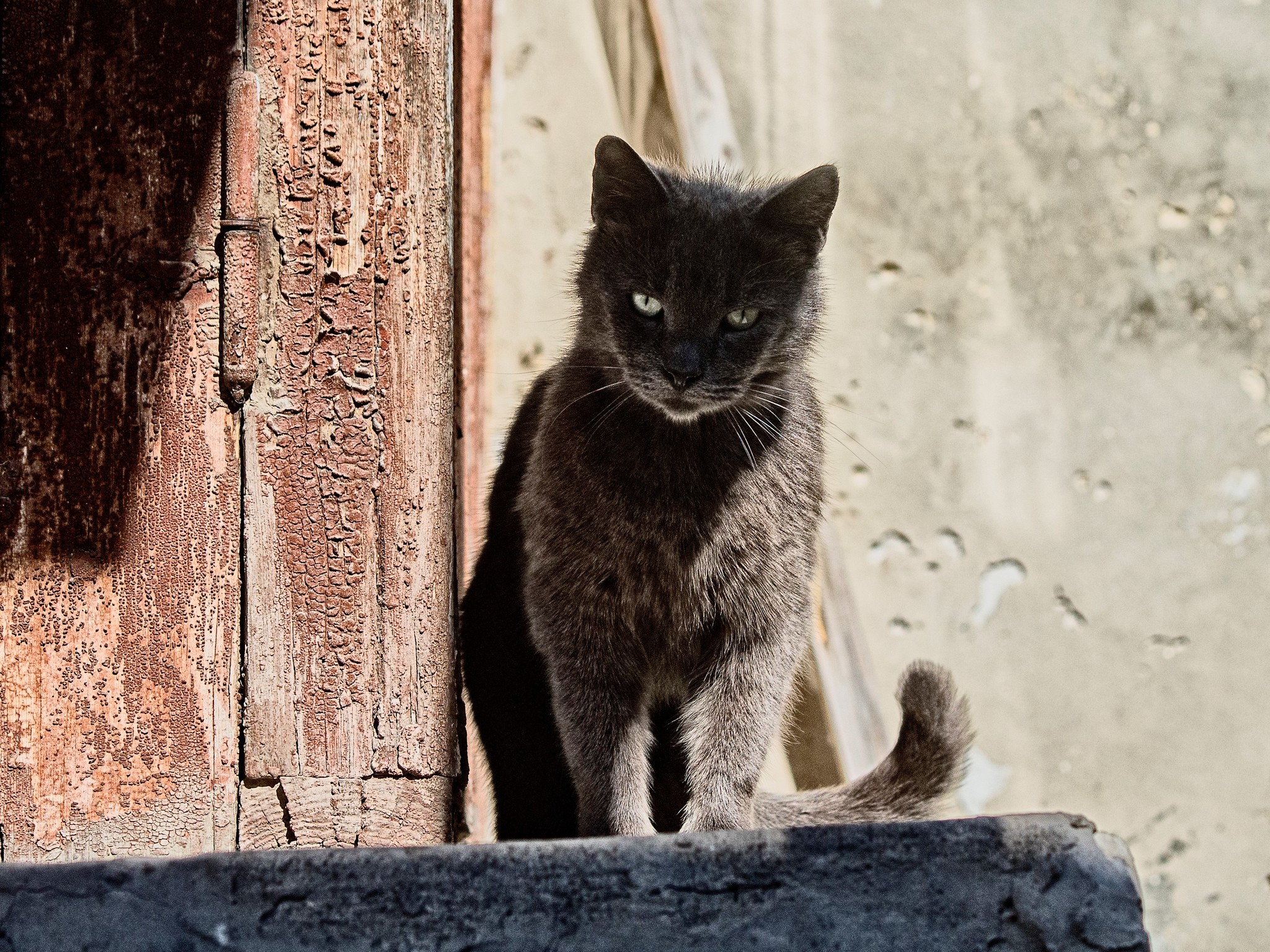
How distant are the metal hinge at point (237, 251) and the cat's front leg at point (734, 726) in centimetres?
81

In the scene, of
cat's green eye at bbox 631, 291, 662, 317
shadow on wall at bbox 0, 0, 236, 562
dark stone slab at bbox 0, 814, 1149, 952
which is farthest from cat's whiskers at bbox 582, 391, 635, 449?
dark stone slab at bbox 0, 814, 1149, 952

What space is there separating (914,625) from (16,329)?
9.55 feet

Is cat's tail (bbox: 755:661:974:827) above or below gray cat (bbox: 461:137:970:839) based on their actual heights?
below

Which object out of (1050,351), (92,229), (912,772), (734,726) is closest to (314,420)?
(92,229)

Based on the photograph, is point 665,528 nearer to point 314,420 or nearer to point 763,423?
point 763,423

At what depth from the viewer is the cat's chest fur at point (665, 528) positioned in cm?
168

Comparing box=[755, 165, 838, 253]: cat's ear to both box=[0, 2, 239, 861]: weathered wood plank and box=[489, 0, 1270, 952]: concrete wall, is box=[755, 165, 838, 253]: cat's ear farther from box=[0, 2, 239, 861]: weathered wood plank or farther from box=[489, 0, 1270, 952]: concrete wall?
box=[489, 0, 1270, 952]: concrete wall

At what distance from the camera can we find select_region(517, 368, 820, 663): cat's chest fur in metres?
1.68

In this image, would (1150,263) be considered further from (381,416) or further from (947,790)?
(381,416)

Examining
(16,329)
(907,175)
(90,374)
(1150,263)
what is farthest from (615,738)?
(1150,263)

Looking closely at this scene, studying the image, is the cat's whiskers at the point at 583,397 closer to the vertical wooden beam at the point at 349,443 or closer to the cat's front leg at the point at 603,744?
the vertical wooden beam at the point at 349,443

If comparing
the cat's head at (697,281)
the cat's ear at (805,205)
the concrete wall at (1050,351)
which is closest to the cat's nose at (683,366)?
the cat's head at (697,281)

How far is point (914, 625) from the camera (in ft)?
12.4

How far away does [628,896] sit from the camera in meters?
1.16
